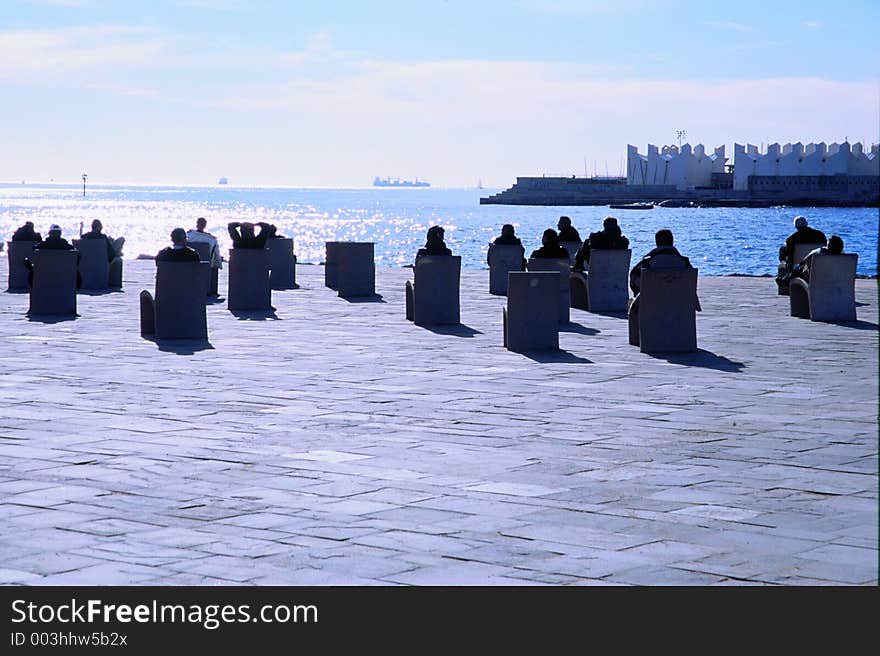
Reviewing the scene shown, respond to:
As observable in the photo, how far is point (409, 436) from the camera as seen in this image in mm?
8477

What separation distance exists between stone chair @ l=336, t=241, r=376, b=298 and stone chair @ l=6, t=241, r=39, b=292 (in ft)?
16.6

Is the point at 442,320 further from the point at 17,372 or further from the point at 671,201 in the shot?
the point at 671,201

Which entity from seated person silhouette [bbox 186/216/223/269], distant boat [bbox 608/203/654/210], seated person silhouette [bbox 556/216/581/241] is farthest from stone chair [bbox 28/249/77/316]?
distant boat [bbox 608/203/654/210]

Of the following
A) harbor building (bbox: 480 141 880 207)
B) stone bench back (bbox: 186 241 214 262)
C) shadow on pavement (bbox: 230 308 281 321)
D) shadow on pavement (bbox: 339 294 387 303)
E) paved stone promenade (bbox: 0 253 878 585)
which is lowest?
paved stone promenade (bbox: 0 253 878 585)

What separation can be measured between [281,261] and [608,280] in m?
7.37

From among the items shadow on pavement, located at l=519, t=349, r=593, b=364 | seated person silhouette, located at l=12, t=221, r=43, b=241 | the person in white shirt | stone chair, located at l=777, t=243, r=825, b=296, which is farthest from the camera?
seated person silhouette, located at l=12, t=221, r=43, b=241

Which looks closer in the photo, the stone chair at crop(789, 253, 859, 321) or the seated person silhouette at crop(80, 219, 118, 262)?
the stone chair at crop(789, 253, 859, 321)

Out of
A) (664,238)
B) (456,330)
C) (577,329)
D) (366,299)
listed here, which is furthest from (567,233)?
(664,238)

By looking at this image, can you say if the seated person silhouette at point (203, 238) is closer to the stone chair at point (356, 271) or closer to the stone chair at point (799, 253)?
the stone chair at point (356, 271)

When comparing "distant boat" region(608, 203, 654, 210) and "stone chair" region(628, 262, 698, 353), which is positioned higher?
"distant boat" region(608, 203, 654, 210)

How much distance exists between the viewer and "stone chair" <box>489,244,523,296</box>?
22.4m

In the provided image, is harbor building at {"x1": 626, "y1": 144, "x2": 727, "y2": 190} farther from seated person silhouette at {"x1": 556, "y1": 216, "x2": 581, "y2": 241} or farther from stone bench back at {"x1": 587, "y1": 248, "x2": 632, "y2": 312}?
stone bench back at {"x1": 587, "y1": 248, "x2": 632, "y2": 312}

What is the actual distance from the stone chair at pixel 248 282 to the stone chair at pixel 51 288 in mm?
2188
